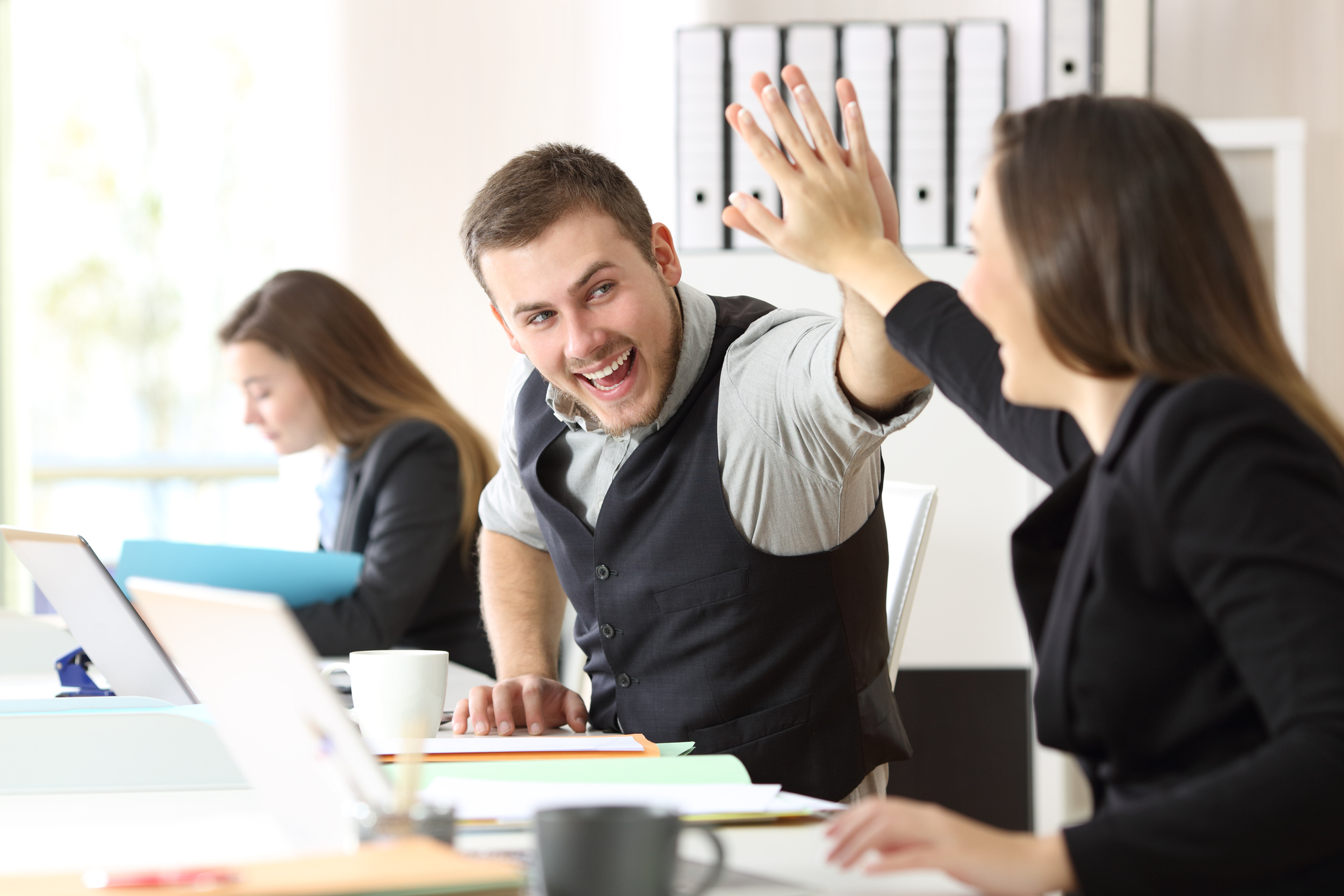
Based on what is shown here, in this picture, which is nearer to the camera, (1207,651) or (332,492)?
(1207,651)

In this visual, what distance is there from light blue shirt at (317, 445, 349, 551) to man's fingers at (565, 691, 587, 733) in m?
1.13

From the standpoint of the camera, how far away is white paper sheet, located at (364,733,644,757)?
1049 mm

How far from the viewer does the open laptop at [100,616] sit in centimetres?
118

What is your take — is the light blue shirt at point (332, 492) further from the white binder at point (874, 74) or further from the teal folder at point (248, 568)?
the white binder at point (874, 74)

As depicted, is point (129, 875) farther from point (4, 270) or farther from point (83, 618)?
point (4, 270)

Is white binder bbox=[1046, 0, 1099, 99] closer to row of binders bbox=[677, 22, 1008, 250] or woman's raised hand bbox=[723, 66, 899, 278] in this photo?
row of binders bbox=[677, 22, 1008, 250]

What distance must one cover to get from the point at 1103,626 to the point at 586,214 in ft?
2.73

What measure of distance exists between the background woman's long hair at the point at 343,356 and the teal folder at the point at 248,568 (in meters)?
0.44

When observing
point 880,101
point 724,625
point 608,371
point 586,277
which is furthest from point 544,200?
point 880,101

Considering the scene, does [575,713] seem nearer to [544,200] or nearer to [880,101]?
[544,200]

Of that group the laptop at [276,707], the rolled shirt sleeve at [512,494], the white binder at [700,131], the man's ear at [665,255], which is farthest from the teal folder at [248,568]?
the white binder at [700,131]

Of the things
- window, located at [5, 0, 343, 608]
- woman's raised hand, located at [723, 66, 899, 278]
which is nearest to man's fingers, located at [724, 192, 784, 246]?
woman's raised hand, located at [723, 66, 899, 278]

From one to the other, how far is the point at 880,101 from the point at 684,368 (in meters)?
1.18

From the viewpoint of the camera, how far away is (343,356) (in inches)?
93.2
